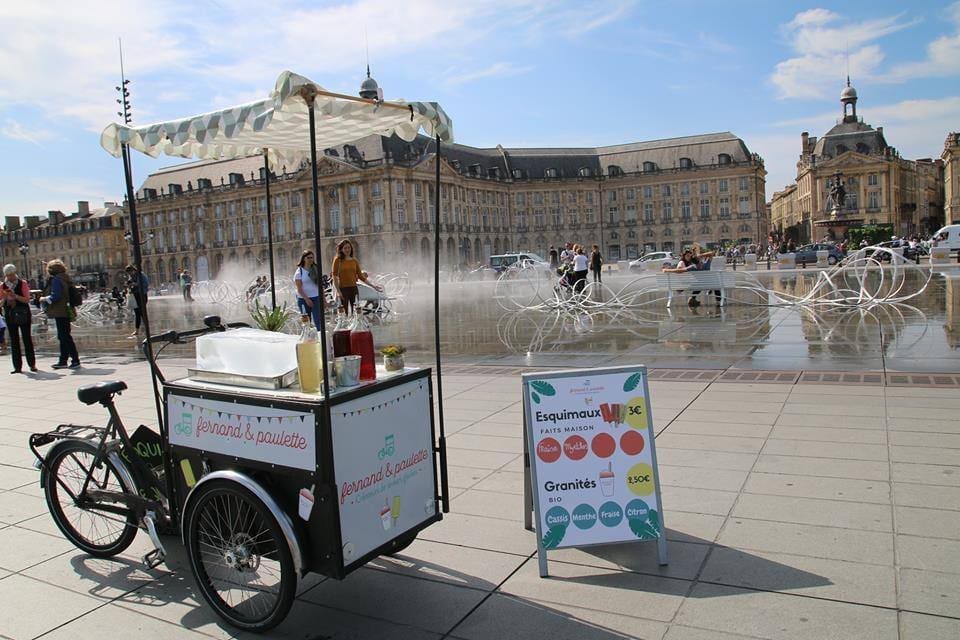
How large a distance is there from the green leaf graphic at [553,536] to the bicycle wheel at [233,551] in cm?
128

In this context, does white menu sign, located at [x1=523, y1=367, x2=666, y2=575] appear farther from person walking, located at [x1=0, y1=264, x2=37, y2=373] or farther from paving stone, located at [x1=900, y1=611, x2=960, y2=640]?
person walking, located at [x1=0, y1=264, x2=37, y2=373]

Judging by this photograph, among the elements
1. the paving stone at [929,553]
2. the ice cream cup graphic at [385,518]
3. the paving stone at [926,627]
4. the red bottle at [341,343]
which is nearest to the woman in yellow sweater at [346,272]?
the red bottle at [341,343]

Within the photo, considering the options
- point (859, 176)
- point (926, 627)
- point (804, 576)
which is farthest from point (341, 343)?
point (859, 176)

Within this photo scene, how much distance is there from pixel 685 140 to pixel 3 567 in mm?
117595

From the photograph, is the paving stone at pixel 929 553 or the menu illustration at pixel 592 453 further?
the menu illustration at pixel 592 453

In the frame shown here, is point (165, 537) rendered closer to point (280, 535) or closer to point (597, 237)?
point (280, 535)

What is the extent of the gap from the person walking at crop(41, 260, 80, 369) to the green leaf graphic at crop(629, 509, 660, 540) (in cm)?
1041

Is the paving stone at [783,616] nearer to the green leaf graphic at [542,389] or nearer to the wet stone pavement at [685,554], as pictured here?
the wet stone pavement at [685,554]

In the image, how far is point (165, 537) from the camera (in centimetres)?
441

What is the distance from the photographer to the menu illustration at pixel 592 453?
3.75 metres

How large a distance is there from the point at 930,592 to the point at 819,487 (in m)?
1.35

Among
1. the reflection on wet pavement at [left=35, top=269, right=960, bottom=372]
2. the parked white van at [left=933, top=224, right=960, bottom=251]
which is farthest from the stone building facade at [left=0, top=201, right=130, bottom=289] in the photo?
the reflection on wet pavement at [left=35, top=269, right=960, bottom=372]

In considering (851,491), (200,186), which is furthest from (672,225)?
Result: (851,491)

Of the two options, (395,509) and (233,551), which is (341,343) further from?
(233,551)
